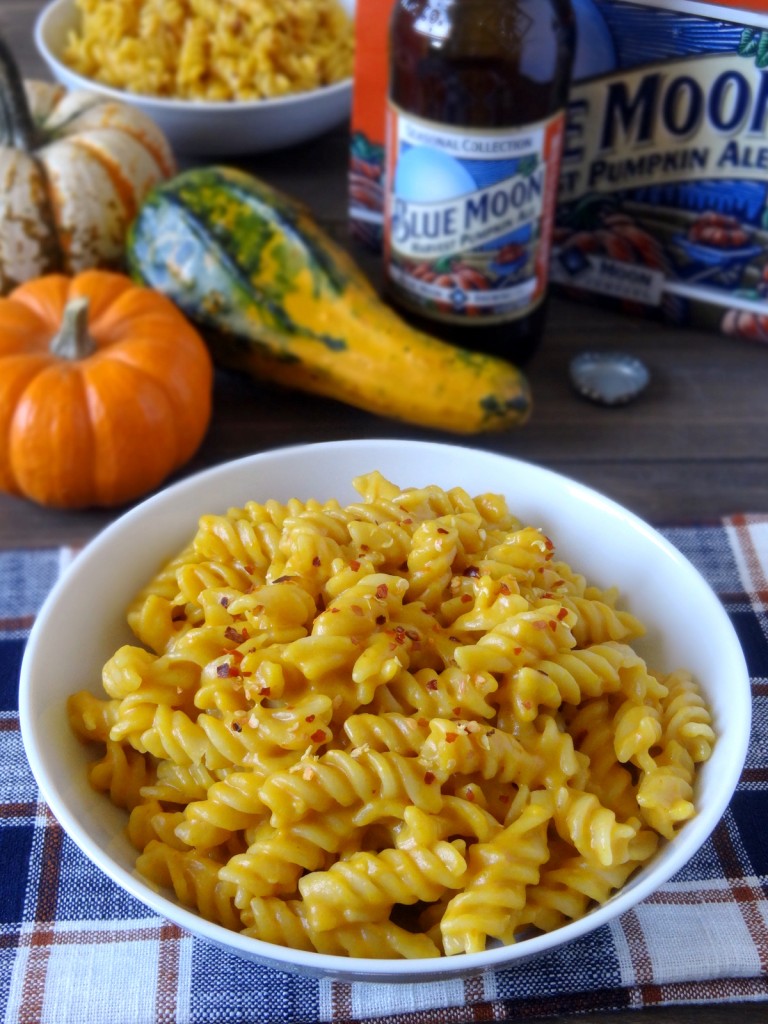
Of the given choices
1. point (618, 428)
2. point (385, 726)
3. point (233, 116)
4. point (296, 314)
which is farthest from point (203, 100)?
point (385, 726)

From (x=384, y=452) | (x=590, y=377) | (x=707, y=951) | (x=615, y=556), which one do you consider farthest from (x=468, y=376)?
(x=707, y=951)

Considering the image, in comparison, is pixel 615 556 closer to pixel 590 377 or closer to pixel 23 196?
pixel 590 377

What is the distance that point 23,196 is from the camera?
1.98 m

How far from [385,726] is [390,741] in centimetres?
2

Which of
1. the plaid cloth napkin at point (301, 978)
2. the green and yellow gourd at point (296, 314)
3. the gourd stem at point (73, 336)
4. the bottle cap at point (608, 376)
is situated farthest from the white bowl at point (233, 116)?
the plaid cloth napkin at point (301, 978)

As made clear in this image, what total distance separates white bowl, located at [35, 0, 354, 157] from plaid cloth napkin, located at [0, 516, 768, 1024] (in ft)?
5.55

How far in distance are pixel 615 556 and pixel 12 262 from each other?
4.37 ft

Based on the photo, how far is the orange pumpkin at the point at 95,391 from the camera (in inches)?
67.0

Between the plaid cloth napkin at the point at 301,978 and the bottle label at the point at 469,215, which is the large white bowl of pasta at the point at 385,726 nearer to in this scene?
the plaid cloth napkin at the point at 301,978

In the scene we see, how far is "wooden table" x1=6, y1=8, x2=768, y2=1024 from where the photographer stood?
181 cm

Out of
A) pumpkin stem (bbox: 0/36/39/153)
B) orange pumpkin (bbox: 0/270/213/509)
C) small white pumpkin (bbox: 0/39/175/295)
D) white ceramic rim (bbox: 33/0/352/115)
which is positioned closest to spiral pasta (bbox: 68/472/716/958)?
orange pumpkin (bbox: 0/270/213/509)

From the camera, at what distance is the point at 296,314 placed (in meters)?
1.94

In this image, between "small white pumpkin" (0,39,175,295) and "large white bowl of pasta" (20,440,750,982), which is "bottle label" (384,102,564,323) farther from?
"large white bowl of pasta" (20,440,750,982)

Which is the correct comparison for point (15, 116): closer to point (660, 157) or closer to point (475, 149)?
point (475, 149)
